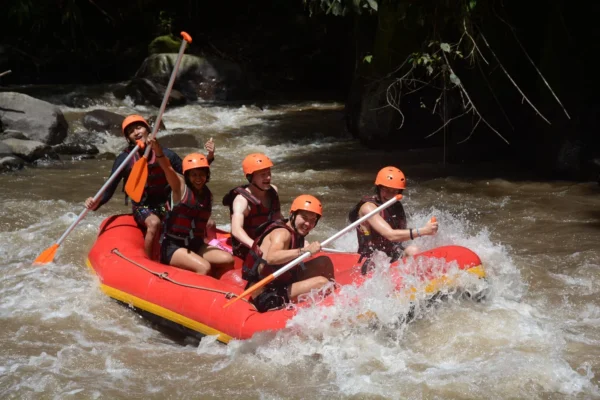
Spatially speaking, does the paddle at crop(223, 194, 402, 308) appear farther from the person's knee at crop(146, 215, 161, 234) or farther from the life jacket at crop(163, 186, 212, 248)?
the person's knee at crop(146, 215, 161, 234)

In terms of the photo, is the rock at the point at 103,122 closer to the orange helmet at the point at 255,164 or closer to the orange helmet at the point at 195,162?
the orange helmet at the point at 195,162

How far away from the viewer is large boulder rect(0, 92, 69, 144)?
11.8 m

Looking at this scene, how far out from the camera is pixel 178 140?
39.1ft

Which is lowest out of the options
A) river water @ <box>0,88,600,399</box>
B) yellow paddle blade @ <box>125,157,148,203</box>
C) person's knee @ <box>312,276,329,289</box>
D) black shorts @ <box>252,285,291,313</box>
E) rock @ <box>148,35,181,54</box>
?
river water @ <box>0,88,600,399</box>

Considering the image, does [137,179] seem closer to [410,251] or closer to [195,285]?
[195,285]

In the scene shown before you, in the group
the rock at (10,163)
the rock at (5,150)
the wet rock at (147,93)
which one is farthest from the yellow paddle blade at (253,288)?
the wet rock at (147,93)

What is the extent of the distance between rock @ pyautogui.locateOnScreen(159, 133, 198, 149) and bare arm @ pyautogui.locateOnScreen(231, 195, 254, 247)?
21.3 ft

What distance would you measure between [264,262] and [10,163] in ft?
21.0

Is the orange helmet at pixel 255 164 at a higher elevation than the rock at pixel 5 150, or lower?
higher

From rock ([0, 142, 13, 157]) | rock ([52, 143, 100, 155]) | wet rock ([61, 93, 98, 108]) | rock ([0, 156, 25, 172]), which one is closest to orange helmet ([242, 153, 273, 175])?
rock ([0, 156, 25, 172])

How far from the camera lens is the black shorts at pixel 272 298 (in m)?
5.07

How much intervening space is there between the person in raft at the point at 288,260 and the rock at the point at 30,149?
21.3 feet

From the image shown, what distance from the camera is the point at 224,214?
8.46 meters

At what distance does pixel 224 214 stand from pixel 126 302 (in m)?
2.96
